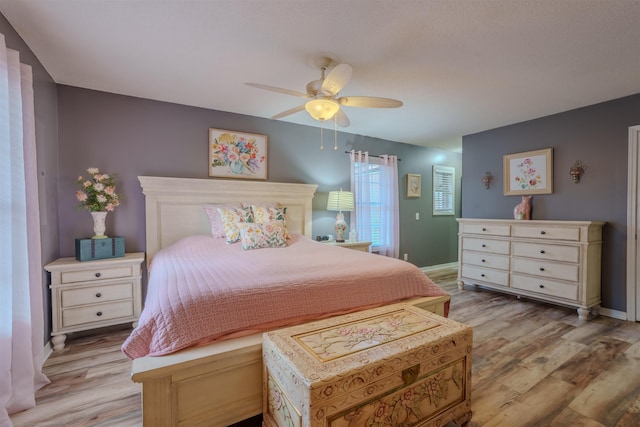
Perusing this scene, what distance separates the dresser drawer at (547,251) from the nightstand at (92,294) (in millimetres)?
4085

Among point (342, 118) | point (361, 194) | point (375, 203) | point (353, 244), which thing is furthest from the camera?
point (375, 203)

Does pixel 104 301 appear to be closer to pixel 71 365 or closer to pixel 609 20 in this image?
pixel 71 365

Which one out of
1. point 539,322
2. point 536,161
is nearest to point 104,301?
point 539,322

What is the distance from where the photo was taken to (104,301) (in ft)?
7.89

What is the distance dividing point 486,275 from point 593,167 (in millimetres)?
1677

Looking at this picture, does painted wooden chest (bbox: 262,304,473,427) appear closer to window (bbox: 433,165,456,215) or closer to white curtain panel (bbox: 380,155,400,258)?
white curtain panel (bbox: 380,155,400,258)

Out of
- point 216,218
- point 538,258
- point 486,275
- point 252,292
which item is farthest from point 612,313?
point 216,218

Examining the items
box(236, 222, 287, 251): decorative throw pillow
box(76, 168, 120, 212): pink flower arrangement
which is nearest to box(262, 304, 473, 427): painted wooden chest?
box(236, 222, 287, 251): decorative throw pillow

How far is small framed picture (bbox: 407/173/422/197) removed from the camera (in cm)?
487

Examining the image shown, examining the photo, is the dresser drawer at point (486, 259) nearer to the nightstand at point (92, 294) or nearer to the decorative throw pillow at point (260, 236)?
the decorative throw pillow at point (260, 236)

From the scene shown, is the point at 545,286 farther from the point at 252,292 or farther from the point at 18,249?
the point at 18,249

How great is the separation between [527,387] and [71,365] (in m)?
3.14

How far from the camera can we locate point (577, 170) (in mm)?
Result: 3254

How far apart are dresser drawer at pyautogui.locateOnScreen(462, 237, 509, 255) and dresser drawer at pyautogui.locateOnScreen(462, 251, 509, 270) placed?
0.20 ft
